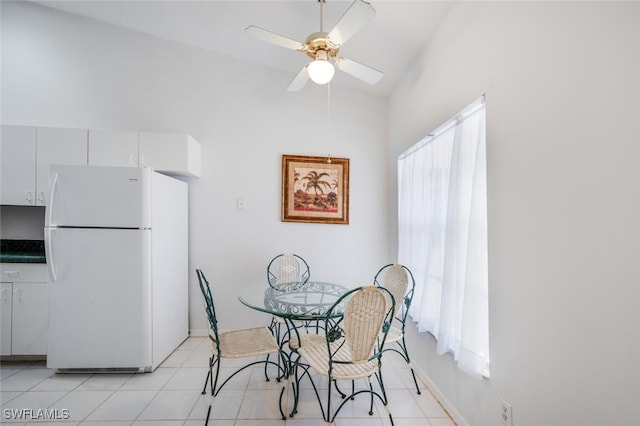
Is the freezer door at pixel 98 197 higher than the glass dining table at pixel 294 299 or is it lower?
higher

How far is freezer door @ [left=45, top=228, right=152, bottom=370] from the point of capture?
2172 mm

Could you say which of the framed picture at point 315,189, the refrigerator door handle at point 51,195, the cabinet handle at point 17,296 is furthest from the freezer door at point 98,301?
the framed picture at point 315,189

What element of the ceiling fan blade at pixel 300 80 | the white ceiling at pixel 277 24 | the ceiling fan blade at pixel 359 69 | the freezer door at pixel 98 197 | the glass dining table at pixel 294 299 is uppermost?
the white ceiling at pixel 277 24

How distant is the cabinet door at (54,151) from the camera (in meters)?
2.46

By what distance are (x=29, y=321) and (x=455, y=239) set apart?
3.65 meters

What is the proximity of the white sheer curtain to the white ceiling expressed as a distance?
2.84 feet

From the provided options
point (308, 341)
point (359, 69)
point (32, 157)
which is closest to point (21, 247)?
Answer: point (32, 157)

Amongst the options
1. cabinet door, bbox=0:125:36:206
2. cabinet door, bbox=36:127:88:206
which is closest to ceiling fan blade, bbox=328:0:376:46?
cabinet door, bbox=36:127:88:206

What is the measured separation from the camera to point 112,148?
2.54 metres

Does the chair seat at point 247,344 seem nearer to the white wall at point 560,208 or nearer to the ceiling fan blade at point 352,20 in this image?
the white wall at point 560,208

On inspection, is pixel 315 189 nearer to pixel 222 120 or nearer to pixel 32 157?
pixel 222 120

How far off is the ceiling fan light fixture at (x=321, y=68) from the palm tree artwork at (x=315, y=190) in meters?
1.47

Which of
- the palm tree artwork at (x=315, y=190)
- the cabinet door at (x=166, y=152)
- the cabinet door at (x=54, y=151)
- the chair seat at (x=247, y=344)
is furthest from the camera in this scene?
the palm tree artwork at (x=315, y=190)

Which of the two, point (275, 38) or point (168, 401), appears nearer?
point (275, 38)
